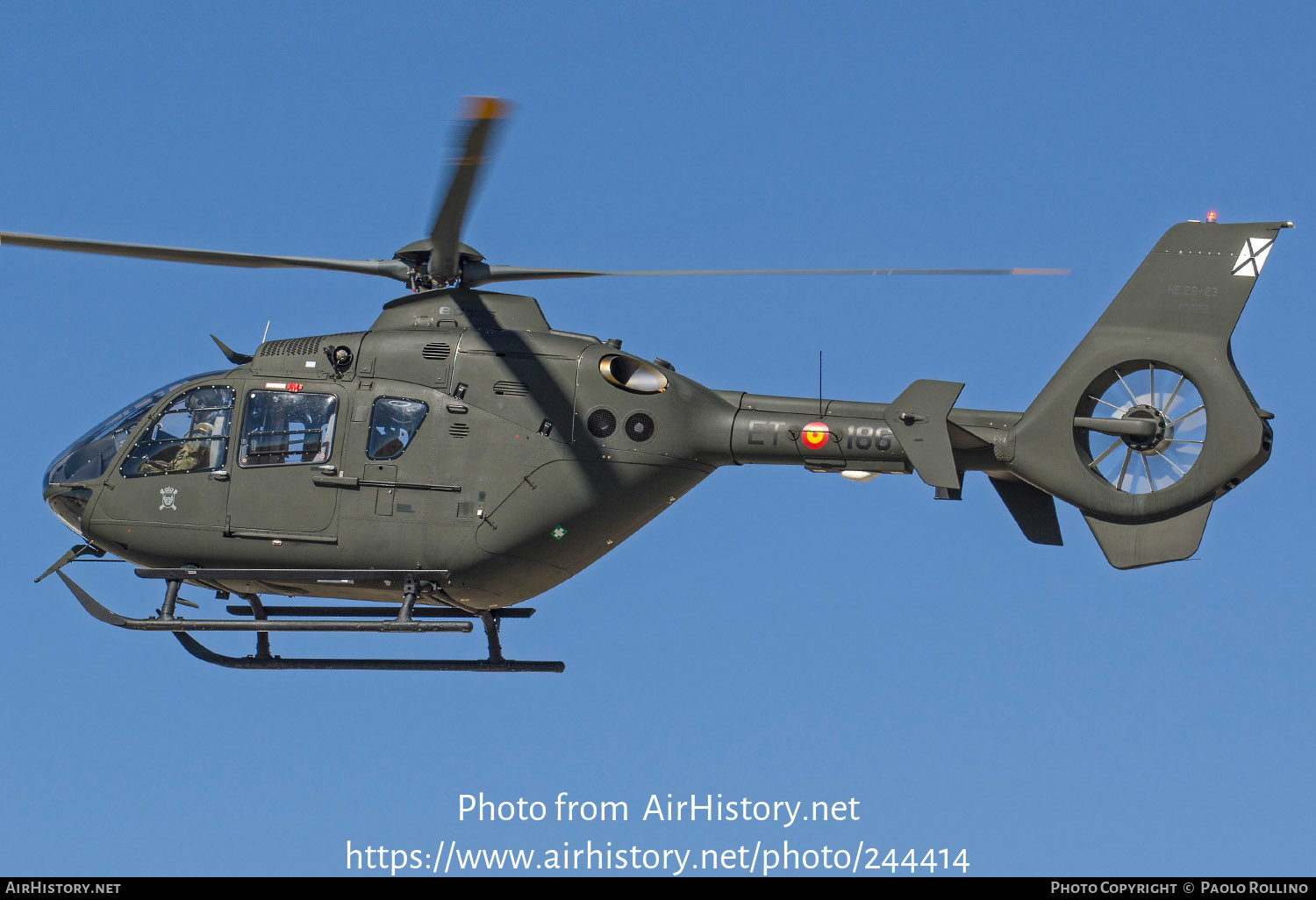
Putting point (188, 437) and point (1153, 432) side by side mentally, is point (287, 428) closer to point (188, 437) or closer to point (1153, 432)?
point (188, 437)

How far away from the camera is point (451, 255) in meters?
21.2

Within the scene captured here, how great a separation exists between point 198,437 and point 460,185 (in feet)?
17.7

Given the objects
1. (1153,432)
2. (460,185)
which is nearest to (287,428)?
(460,185)

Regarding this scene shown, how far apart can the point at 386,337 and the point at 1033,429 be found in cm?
764

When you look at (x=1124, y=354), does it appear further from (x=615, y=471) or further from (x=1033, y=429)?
(x=615, y=471)

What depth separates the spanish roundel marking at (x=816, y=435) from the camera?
20.6 m

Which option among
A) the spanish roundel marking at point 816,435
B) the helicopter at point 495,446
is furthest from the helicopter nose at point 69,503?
the spanish roundel marking at point 816,435

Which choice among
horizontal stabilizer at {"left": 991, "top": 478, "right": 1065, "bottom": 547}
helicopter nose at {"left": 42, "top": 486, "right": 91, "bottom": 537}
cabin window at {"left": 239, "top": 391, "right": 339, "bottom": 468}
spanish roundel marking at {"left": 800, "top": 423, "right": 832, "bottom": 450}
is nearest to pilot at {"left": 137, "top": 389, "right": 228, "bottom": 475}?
cabin window at {"left": 239, "top": 391, "right": 339, "bottom": 468}

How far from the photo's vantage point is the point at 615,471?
826 inches

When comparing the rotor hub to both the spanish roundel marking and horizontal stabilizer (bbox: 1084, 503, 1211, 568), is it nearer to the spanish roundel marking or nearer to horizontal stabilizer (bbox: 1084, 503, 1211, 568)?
horizontal stabilizer (bbox: 1084, 503, 1211, 568)

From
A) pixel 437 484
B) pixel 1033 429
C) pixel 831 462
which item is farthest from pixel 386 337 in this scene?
pixel 1033 429

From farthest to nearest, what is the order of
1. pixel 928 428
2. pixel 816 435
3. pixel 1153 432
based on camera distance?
pixel 816 435 < pixel 928 428 < pixel 1153 432

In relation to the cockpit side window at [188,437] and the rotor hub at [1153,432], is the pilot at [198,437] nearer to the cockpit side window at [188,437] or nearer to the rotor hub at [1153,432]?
the cockpit side window at [188,437]

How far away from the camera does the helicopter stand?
2006 centimetres
